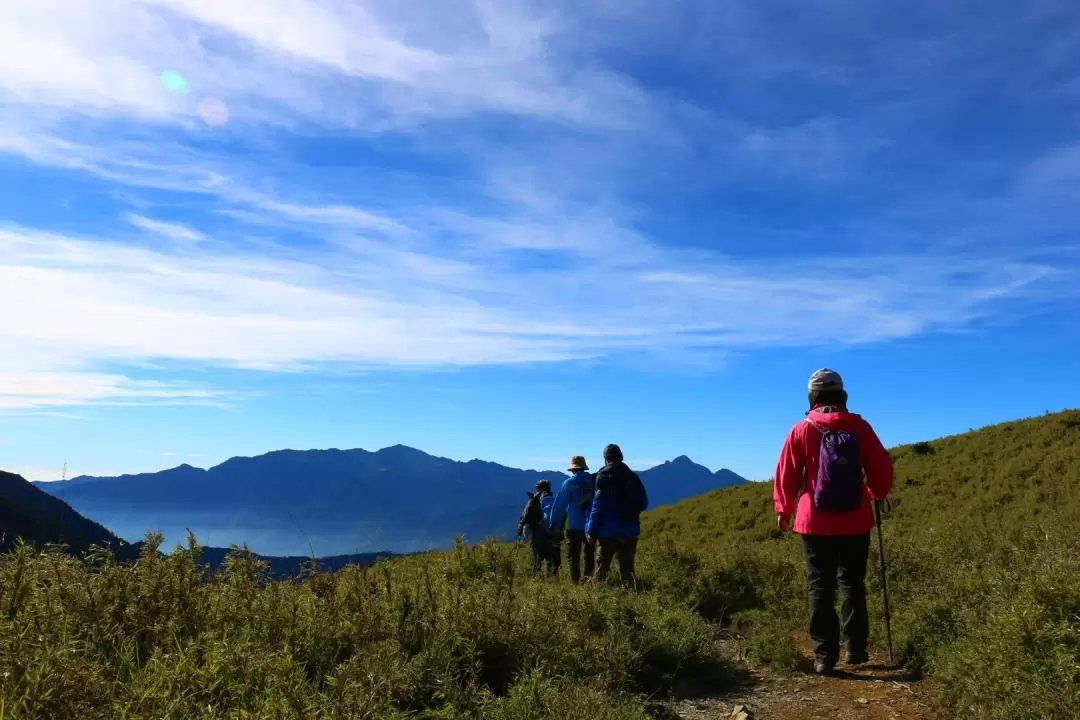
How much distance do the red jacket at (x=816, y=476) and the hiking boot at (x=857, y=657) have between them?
1.13m

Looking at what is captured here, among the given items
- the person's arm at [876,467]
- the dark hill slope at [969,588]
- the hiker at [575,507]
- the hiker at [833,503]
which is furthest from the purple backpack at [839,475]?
the hiker at [575,507]

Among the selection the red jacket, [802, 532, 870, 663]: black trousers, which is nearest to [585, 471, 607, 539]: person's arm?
the red jacket

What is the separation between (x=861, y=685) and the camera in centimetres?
552

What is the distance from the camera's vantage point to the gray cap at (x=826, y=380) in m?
6.25

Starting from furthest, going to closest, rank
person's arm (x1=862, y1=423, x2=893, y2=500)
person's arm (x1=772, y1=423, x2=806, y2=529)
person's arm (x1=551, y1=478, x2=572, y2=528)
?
person's arm (x1=551, y1=478, x2=572, y2=528) < person's arm (x1=772, y1=423, x2=806, y2=529) < person's arm (x1=862, y1=423, x2=893, y2=500)

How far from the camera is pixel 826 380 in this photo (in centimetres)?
628

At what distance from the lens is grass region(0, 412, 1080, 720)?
137 inches

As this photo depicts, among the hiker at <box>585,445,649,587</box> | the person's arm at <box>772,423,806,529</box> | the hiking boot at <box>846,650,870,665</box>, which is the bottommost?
the hiking boot at <box>846,650,870,665</box>

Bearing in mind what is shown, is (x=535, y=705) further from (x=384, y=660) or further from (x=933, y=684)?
(x=933, y=684)

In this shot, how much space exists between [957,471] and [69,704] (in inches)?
983

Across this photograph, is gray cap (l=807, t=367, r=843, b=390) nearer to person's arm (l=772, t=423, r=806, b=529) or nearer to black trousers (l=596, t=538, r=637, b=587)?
person's arm (l=772, t=423, r=806, b=529)

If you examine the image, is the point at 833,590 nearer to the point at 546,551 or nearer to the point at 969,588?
the point at 969,588

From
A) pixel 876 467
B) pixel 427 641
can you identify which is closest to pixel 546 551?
pixel 876 467

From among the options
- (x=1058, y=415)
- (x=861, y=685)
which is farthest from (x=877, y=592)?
(x=1058, y=415)
